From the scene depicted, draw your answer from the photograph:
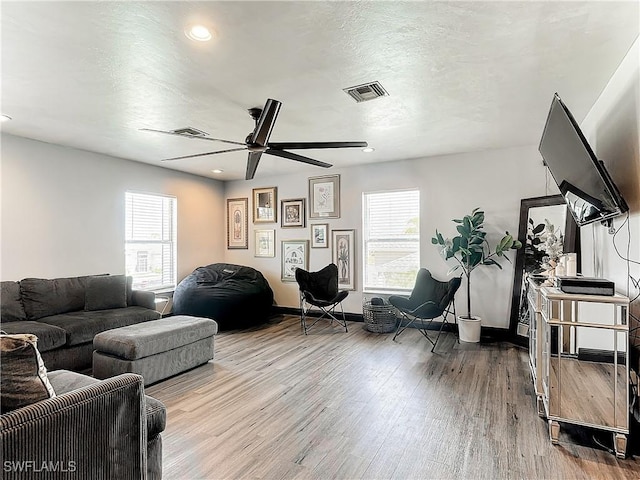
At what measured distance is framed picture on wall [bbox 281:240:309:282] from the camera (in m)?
6.20

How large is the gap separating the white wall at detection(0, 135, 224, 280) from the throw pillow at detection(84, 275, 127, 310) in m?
0.58

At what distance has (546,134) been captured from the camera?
8.91ft

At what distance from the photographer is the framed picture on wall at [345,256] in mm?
5755

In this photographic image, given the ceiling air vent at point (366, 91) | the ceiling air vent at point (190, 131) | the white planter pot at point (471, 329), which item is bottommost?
the white planter pot at point (471, 329)

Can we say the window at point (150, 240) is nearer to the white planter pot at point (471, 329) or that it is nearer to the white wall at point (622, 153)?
the white planter pot at point (471, 329)

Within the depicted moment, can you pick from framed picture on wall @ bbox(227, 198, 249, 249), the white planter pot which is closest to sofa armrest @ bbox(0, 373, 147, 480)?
the white planter pot

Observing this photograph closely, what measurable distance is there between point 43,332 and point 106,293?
3.30 feet

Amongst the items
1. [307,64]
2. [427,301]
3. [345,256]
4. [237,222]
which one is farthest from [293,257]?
[307,64]

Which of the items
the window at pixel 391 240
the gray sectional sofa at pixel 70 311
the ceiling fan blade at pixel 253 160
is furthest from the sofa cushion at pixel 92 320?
the window at pixel 391 240

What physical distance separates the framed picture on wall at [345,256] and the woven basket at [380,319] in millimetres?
716

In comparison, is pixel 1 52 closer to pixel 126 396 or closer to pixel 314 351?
pixel 126 396

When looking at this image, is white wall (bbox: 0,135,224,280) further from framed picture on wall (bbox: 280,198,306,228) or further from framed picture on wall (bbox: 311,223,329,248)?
framed picture on wall (bbox: 311,223,329,248)

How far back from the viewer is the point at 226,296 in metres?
5.20
